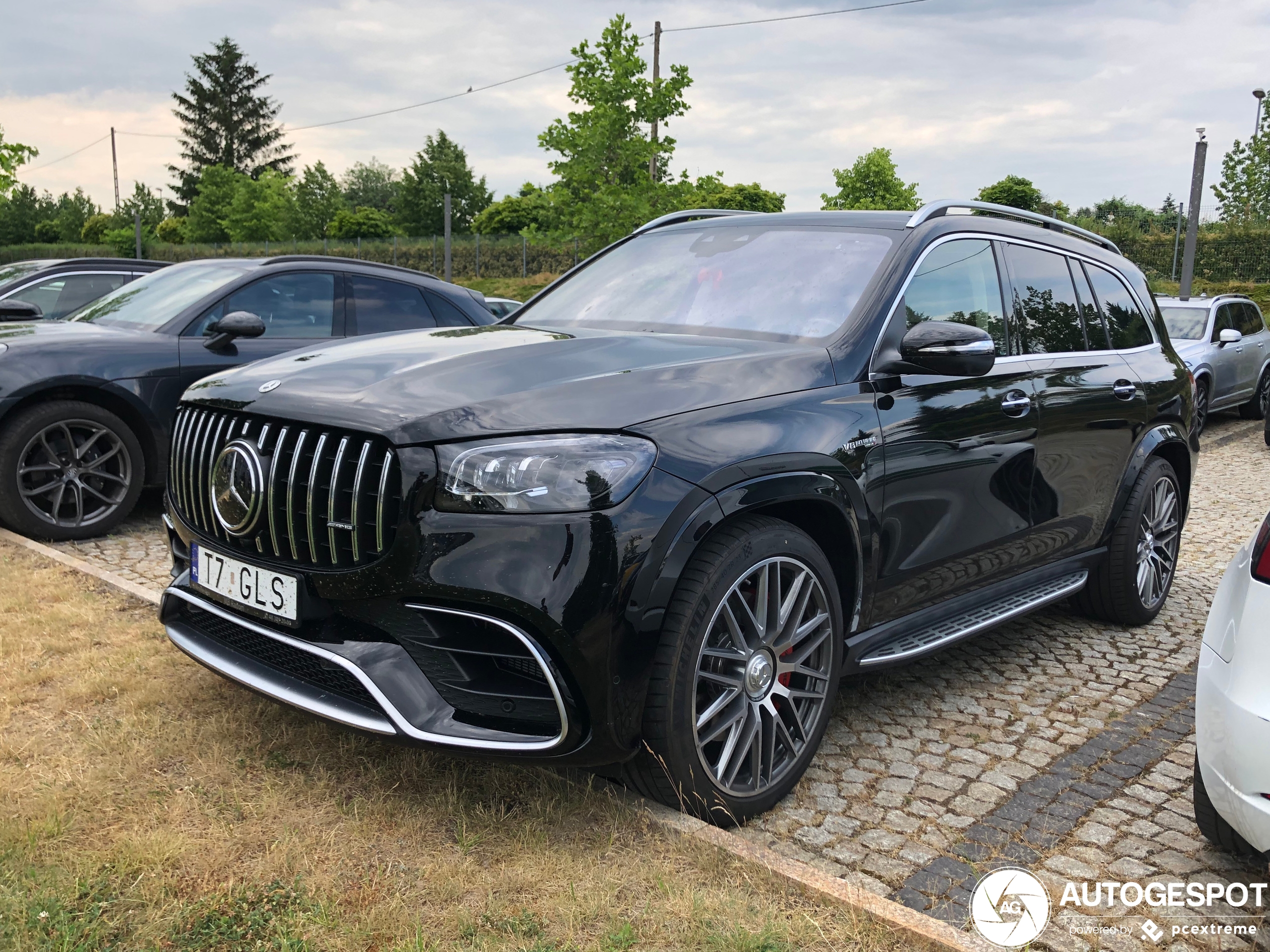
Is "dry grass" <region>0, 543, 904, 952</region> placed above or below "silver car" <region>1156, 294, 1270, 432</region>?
below

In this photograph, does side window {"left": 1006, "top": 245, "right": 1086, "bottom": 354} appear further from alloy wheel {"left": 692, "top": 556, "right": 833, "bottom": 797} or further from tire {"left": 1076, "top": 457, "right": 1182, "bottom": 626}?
alloy wheel {"left": 692, "top": 556, "right": 833, "bottom": 797}

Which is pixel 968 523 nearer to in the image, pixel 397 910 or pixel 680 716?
pixel 680 716

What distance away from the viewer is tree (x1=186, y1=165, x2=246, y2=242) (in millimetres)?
63000

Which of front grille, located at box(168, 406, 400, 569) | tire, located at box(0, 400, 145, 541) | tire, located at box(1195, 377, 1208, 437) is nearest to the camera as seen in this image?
front grille, located at box(168, 406, 400, 569)

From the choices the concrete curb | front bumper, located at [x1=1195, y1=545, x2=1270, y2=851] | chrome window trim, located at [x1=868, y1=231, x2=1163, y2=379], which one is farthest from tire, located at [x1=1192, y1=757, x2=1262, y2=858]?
the concrete curb

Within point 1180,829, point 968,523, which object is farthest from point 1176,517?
point 1180,829

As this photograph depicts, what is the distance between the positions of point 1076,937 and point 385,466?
6.83ft

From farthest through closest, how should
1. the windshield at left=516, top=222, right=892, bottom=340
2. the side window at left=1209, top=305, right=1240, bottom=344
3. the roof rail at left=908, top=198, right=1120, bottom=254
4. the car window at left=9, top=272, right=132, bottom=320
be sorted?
the side window at left=1209, top=305, right=1240, bottom=344 → the car window at left=9, top=272, right=132, bottom=320 → the roof rail at left=908, top=198, right=1120, bottom=254 → the windshield at left=516, top=222, right=892, bottom=340

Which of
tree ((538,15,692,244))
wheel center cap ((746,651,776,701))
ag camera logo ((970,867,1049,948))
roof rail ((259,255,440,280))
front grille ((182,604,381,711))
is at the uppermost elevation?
tree ((538,15,692,244))

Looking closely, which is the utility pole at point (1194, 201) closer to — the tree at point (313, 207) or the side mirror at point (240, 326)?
the side mirror at point (240, 326)

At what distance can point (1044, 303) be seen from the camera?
4582mm

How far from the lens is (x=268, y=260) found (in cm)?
719

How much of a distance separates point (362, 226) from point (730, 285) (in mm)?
51264

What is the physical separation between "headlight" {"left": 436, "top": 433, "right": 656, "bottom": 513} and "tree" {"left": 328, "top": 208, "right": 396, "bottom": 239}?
171 feet
